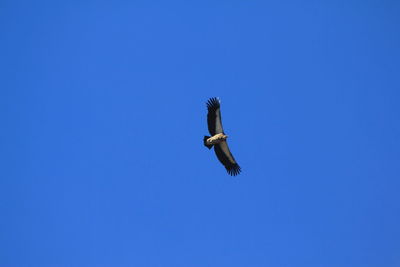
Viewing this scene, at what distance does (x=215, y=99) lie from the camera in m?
52.4

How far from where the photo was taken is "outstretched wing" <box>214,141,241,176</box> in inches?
2106

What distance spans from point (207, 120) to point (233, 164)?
12.8ft

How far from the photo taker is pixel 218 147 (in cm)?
5347

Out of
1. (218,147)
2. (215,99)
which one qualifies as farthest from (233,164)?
(215,99)

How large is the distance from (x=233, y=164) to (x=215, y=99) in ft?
16.2

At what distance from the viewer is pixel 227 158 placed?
53781 mm

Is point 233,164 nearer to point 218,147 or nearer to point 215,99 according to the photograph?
point 218,147

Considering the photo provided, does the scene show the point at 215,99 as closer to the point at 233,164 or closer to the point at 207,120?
the point at 207,120

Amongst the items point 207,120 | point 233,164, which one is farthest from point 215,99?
point 233,164

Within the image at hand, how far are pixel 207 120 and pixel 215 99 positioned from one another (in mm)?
1569

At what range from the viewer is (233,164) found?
53.8 m

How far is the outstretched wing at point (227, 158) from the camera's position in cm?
5350
